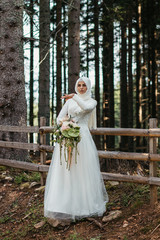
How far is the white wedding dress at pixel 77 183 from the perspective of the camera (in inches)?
184

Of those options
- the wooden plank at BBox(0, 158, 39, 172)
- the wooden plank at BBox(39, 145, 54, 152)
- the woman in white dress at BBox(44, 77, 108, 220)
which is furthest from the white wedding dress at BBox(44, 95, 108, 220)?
the wooden plank at BBox(0, 158, 39, 172)

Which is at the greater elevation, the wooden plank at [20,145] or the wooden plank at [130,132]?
the wooden plank at [130,132]

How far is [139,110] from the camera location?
55.0 feet

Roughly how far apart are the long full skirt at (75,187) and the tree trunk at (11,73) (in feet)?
9.64

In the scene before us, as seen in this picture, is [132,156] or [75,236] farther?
[132,156]

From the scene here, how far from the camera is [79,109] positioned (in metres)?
4.82

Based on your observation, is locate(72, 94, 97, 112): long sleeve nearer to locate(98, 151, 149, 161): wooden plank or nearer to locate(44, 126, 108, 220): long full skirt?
locate(44, 126, 108, 220): long full skirt

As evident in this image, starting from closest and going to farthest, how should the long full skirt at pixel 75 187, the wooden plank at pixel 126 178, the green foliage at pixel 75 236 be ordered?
the green foliage at pixel 75 236 → the long full skirt at pixel 75 187 → the wooden plank at pixel 126 178

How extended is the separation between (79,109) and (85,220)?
6.92 ft

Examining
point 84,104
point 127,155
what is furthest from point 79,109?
point 127,155

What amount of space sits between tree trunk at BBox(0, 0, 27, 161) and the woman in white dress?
9.59ft

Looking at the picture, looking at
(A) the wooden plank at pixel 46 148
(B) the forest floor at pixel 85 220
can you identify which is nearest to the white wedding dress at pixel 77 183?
(B) the forest floor at pixel 85 220

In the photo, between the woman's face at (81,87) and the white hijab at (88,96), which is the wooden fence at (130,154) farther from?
the woman's face at (81,87)

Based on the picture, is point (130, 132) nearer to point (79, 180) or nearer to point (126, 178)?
point (126, 178)
